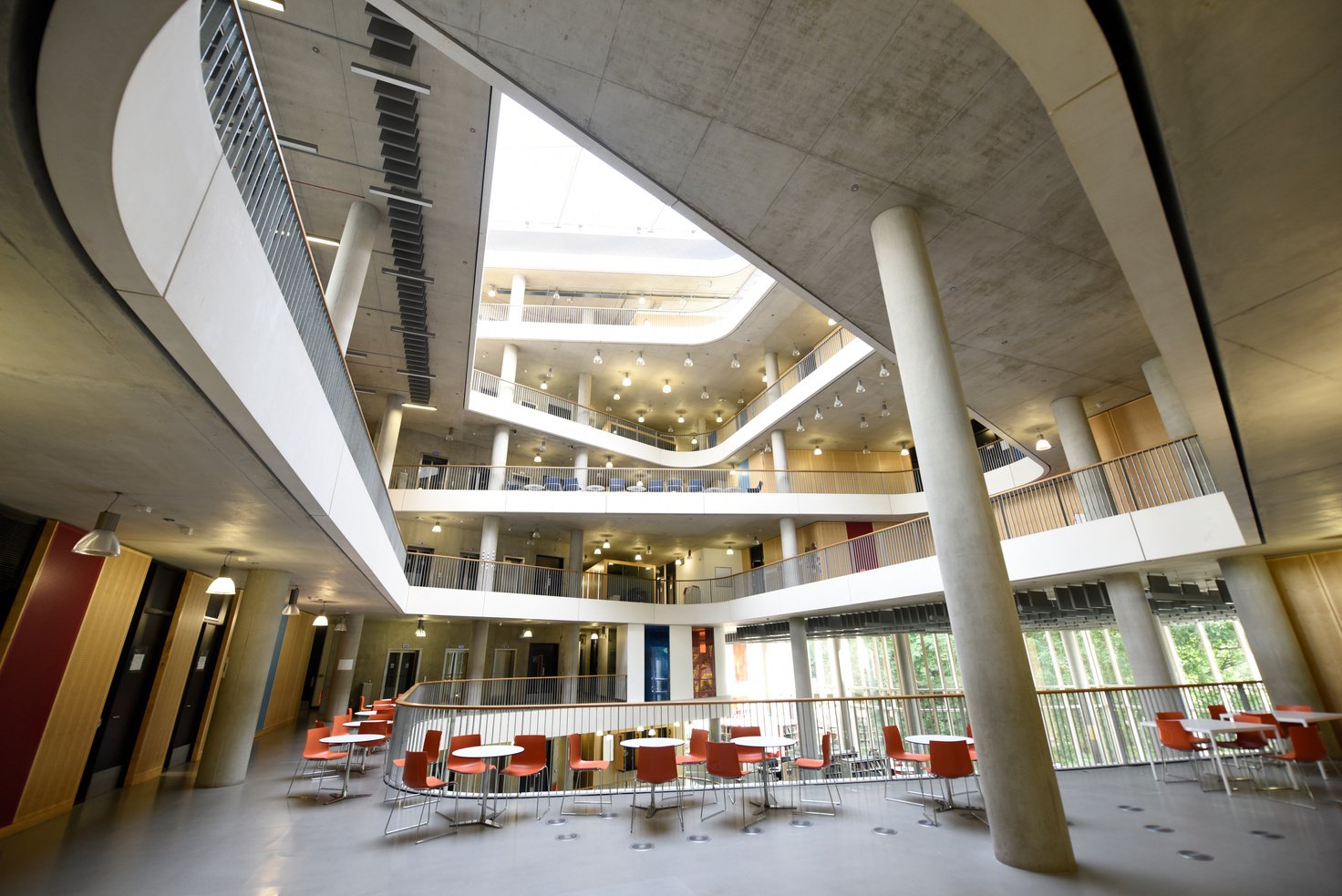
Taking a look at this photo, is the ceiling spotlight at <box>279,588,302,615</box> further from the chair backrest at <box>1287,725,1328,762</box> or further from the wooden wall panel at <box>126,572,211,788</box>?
the chair backrest at <box>1287,725,1328,762</box>

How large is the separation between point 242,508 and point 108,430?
6.73ft

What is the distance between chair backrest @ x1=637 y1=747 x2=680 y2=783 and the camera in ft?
19.5

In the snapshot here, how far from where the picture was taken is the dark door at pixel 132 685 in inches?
294

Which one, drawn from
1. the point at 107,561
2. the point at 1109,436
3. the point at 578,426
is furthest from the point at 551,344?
the point at 1109,436

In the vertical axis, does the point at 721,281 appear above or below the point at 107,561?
above

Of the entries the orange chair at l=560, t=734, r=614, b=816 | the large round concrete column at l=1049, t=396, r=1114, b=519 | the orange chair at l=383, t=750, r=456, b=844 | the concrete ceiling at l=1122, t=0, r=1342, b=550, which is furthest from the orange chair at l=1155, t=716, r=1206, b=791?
the orange chair at l=383, t=750, r=456, b=844

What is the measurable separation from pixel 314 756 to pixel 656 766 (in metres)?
4.76

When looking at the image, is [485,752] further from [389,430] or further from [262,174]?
[389,430]

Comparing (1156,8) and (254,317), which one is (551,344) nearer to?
(254,317)

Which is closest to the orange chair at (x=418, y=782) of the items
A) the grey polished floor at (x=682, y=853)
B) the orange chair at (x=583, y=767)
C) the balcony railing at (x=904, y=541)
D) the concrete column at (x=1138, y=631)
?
the grey polished floor at (x=682, y=853)

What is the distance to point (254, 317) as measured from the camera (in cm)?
355

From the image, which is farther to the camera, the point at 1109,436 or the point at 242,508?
the point at 1109,436

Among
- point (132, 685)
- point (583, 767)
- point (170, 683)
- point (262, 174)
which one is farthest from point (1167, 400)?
point (170, 683)

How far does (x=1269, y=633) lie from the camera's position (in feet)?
27.9
